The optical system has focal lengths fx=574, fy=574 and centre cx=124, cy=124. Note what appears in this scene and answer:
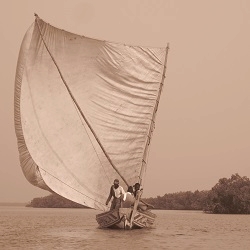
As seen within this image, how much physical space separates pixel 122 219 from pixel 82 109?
197 inches

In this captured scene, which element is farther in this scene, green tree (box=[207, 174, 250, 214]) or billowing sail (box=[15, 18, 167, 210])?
green tree (box=[207, 174, 250, 214])

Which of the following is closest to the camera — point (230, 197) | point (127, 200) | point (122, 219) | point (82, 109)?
point (122, 219)

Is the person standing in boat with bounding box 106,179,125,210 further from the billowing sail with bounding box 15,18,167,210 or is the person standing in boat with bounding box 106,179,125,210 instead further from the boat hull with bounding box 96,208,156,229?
the billowing sail with bounding box 15,18,167,210

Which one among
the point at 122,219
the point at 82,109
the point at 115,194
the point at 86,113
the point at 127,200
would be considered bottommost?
the point at 122,219

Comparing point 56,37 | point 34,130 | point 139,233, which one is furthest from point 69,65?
point 139,233

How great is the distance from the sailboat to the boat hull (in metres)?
0.04

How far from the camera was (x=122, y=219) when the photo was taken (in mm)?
23609

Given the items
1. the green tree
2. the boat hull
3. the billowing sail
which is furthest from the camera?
the green tree

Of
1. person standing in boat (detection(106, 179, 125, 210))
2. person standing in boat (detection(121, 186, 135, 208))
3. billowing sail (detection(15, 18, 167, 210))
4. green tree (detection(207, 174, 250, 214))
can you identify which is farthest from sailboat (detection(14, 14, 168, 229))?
green tree (detection(207, 174, 250, 214))

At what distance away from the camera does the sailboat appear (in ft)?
73.3

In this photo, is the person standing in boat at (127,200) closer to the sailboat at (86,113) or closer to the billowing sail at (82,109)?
the sailboat at (86,113)

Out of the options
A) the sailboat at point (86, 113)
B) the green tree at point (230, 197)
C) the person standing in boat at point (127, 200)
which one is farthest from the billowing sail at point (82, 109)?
the green tree at point (230, 197)

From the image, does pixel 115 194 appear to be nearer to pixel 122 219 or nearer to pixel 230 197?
pixel 122 219

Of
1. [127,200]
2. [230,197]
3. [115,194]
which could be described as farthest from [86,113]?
[230,197]
